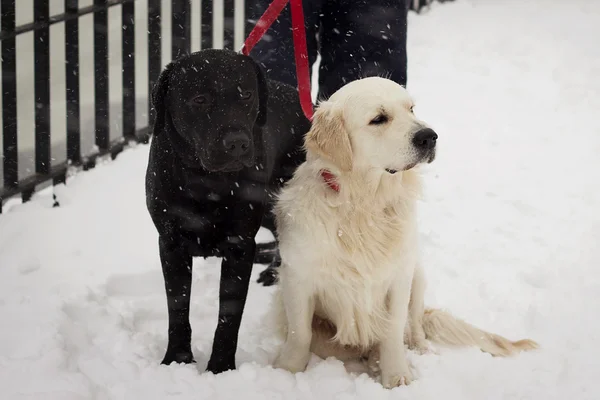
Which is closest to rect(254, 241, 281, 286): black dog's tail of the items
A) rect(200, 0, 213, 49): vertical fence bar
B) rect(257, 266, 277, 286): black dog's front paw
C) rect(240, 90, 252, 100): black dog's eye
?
rect(257, 266, 277, 286): black dog's front paw

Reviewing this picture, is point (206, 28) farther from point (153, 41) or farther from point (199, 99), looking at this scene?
point (199, 99)

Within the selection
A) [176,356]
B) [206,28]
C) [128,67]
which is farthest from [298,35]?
[206,28]

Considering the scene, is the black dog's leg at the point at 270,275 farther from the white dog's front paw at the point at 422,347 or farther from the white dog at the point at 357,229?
the white dog's front paw at the point at 422,347

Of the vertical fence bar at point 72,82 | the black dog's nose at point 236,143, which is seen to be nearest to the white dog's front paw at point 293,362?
the black dog's nose at point 236,143

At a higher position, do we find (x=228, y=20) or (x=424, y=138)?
(x=228, y=20)

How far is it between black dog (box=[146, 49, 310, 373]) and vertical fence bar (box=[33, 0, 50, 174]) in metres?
1.91

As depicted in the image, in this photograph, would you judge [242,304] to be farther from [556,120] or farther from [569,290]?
[556,120]

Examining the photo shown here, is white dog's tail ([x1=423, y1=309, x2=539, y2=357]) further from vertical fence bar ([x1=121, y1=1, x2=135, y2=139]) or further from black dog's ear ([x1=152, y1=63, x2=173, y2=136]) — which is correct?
vertical fence bar ([x1=121, y1=1, x2=135, y2=139])

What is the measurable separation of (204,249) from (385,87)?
93cm

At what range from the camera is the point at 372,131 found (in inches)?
110

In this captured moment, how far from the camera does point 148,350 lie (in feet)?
10.1

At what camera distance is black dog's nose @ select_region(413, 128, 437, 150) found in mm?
2684

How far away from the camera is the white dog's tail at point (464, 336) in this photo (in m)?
3.12

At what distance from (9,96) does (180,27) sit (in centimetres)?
160
